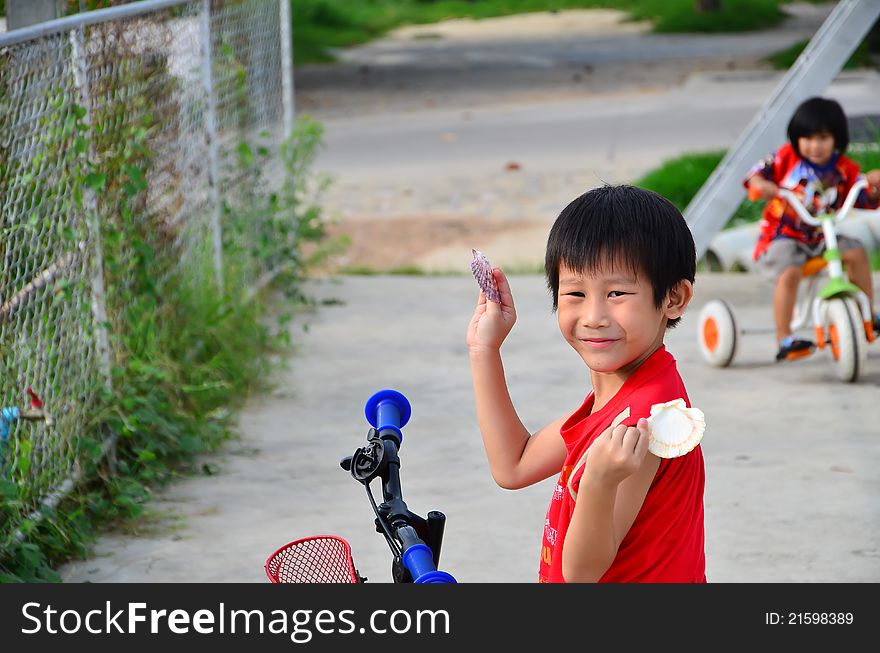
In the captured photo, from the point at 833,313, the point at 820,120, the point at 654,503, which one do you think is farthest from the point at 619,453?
the point at 820,120

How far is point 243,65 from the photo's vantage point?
7.20 meters

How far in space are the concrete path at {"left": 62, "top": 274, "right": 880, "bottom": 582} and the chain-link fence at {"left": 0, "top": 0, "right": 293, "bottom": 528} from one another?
50 centimetres

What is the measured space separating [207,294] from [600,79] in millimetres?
14282

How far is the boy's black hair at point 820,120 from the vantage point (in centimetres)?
568

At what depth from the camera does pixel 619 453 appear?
1.71 meters

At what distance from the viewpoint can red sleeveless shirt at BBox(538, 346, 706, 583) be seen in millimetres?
1964

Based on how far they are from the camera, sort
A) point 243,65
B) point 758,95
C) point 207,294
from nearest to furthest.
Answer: point 207,294 < point 243,65 < point 758,95

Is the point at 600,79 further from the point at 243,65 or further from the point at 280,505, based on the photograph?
the point at 280,505

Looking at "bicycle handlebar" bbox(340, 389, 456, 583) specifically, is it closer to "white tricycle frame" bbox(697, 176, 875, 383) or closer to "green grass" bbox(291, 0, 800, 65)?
"white tricycle frame" bbox(697, 176, 875, 383)

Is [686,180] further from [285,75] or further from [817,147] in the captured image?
[817,147]

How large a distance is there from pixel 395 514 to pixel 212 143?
15.1 feet
